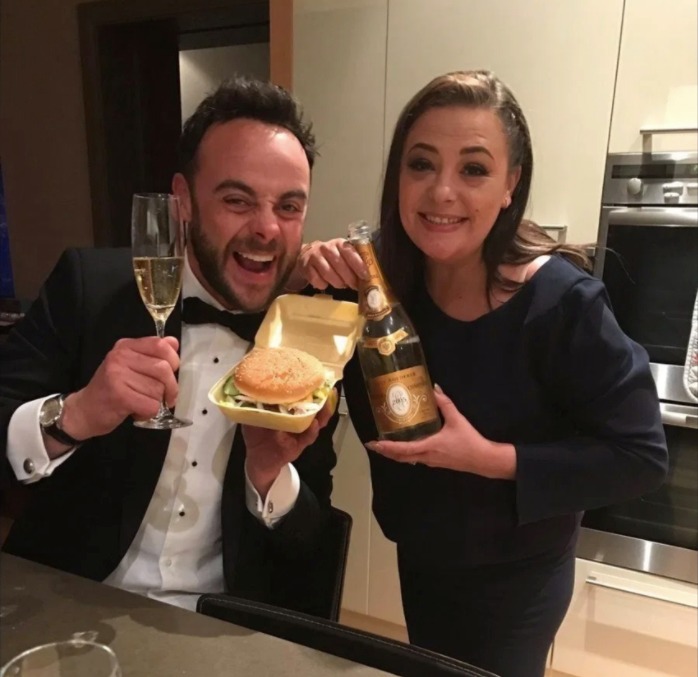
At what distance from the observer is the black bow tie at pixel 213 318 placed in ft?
3.87

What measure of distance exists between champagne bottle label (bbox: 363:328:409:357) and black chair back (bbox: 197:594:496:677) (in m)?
0.40

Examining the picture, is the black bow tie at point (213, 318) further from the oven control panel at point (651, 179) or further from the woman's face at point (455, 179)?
the oven control panel at point (651, 179)

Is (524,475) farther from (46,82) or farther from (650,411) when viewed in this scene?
(46,82)

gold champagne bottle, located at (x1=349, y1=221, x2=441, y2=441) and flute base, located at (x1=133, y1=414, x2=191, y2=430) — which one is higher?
gold champagne bottle, located at (x1=349, y1=221, x2=441, y2=441)

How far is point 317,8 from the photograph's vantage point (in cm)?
181

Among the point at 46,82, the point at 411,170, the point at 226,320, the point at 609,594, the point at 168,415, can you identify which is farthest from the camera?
the point at 46,82

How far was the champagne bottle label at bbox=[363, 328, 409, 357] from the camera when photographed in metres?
1.03

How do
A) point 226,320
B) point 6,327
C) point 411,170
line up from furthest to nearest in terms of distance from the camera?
1. point 6,327
2. point 226,320
3. point 411,170

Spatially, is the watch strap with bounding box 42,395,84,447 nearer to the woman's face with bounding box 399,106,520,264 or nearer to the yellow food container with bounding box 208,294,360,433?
the yellow food container with bounding box 208,294,360,433

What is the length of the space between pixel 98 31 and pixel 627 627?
2.88 m

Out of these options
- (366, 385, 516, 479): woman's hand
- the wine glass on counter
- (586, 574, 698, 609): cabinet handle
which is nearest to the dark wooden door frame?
(366, 385, 516, 479): woman's hand

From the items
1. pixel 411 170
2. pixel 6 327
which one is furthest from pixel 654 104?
pixel 6 327

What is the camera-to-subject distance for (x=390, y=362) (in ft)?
3.37

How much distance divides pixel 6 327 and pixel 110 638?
2086 millimetres
